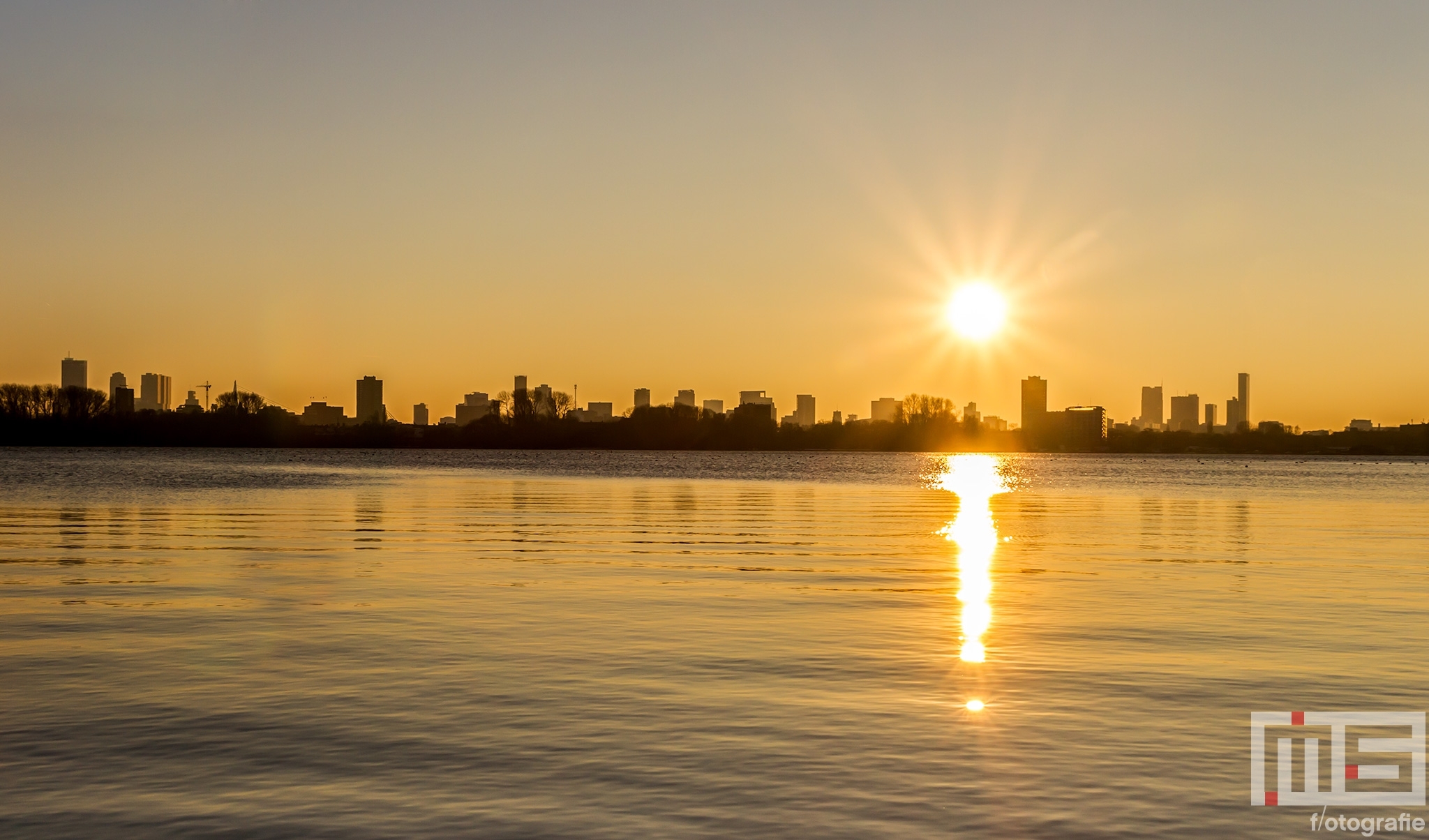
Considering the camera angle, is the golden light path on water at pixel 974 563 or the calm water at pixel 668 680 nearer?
the calm water at pixel 668 680

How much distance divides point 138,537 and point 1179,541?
35.4m

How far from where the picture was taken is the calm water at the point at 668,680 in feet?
34.2

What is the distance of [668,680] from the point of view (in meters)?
15.9

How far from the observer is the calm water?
10.4m

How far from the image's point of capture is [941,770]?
456 inches

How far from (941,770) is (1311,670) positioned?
8.24m

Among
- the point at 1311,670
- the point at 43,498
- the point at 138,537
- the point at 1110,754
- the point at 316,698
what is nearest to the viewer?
the point at 1110,754

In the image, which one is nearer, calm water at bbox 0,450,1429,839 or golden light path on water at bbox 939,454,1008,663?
calm water at bbox 0,450,1429,839

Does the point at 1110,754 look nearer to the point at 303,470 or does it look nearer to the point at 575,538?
the point at 575,538

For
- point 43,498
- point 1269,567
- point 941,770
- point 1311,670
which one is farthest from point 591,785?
point 43,498

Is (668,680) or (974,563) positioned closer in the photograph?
(668,680)

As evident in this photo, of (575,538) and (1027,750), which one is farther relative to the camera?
(575,538)

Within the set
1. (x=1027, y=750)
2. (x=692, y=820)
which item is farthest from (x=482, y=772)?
(x=1027, y=750)

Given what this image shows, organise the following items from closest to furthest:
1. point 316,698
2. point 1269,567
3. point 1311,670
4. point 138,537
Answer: point 316,698 < point 1311,670 < point 1269,567 < point 138,537
